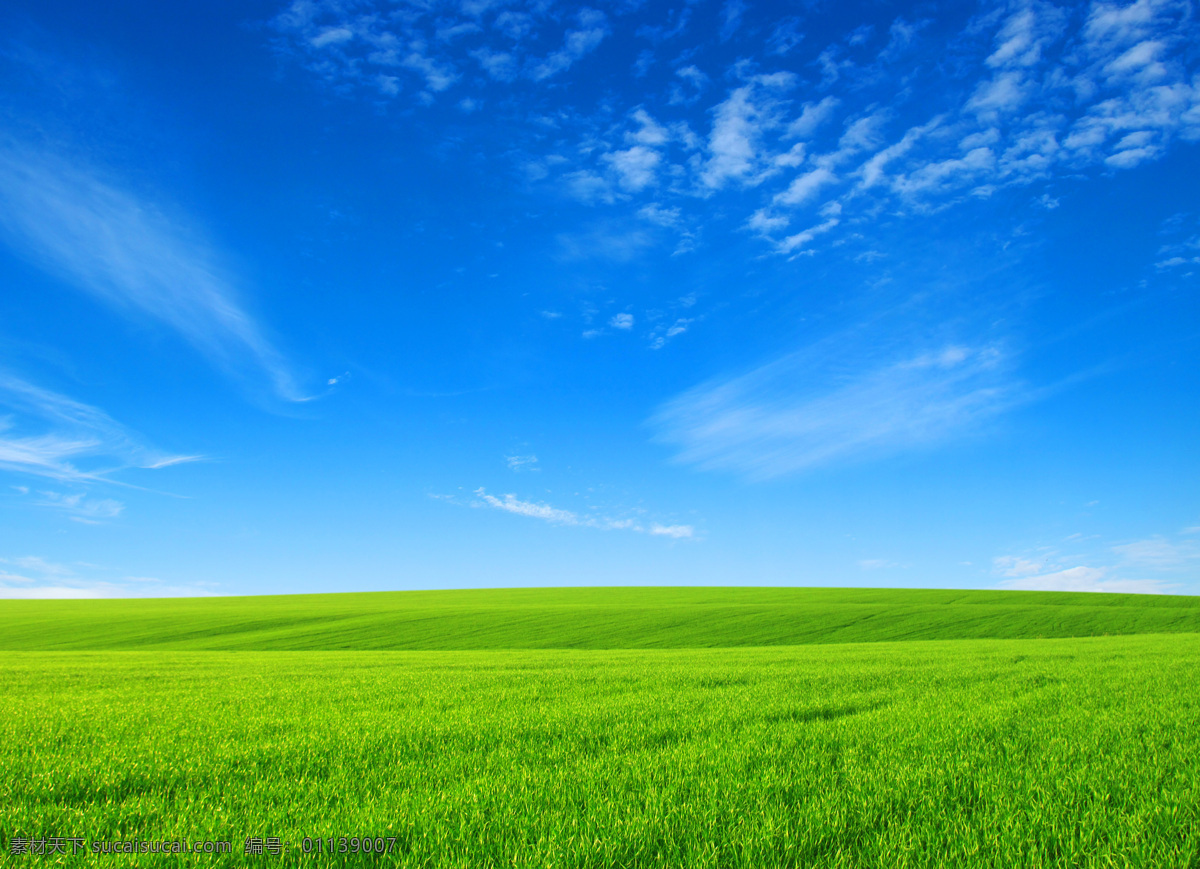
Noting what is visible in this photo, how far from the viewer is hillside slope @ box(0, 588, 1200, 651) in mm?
39062

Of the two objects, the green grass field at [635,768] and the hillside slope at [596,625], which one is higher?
the green grass field at [635,768]

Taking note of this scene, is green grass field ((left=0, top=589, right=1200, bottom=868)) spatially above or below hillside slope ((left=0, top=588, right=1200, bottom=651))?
above

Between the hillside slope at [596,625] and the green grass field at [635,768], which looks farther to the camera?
the hillside slope at [596,625]

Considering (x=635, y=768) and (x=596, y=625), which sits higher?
(x=635, y=768)

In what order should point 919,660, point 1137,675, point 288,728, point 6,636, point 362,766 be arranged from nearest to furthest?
point 362,766, point 288,728, point 1137,675, point 919,660, point 6,636

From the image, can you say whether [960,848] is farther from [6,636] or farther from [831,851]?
[6,636]

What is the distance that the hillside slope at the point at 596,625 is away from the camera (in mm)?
39062

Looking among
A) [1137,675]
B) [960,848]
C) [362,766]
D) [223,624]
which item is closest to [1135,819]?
[960,848]

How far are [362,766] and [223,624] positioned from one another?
4907 centimetres

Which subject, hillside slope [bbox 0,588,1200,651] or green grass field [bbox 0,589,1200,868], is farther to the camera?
hillside slope [bbox 0,588,1200,651]

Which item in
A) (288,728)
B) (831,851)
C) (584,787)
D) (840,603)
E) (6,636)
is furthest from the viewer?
(840,603)

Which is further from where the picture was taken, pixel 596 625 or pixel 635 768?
pixel 596 625

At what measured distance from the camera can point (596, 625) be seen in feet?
144

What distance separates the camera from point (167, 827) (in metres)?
3.86
